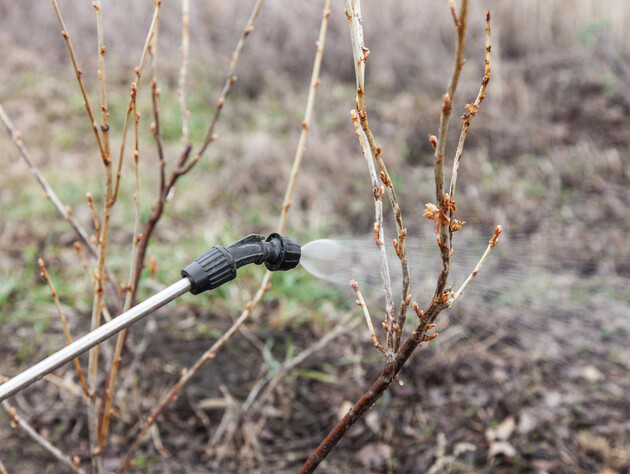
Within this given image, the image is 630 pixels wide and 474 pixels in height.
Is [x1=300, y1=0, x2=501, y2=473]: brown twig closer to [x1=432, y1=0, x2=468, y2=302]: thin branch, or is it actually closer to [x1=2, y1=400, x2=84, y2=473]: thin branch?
[x1=432, y1=0, x2=468, y2=302]: thin branch

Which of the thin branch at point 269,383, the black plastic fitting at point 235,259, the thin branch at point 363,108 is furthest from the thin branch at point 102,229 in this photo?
the thin branch at point 269,383

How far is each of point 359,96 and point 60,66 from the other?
19.9ft

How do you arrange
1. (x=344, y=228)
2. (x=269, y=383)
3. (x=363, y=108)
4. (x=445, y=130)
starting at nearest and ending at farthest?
1. (x=445, y=130)
2. (x=363, y=108)
3. (x=269, y=383)
4. (x=344, y=228)

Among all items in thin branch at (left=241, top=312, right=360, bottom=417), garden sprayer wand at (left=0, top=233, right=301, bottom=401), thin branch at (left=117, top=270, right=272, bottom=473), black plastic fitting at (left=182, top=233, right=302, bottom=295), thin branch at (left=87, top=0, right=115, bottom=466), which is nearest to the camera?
garden sprayer wand at (left=0, top=233, right=301, bottom=401)

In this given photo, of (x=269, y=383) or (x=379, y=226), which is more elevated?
(x=379, y=226)

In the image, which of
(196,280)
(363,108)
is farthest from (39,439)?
(363,108)

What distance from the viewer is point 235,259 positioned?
92 centimetres

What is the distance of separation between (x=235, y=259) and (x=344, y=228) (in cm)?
264

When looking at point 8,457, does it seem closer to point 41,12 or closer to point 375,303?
point 375,303

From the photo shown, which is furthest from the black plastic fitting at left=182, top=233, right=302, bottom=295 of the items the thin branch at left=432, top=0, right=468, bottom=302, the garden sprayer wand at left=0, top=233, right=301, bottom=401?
the thin branch at left=432, top=0, right=468, bottom=302

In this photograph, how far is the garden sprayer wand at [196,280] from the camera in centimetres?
77

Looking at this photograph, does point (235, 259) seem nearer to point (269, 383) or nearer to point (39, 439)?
point (39, 439)

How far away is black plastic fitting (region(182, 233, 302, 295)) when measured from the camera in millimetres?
886

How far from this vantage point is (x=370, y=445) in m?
1.95
